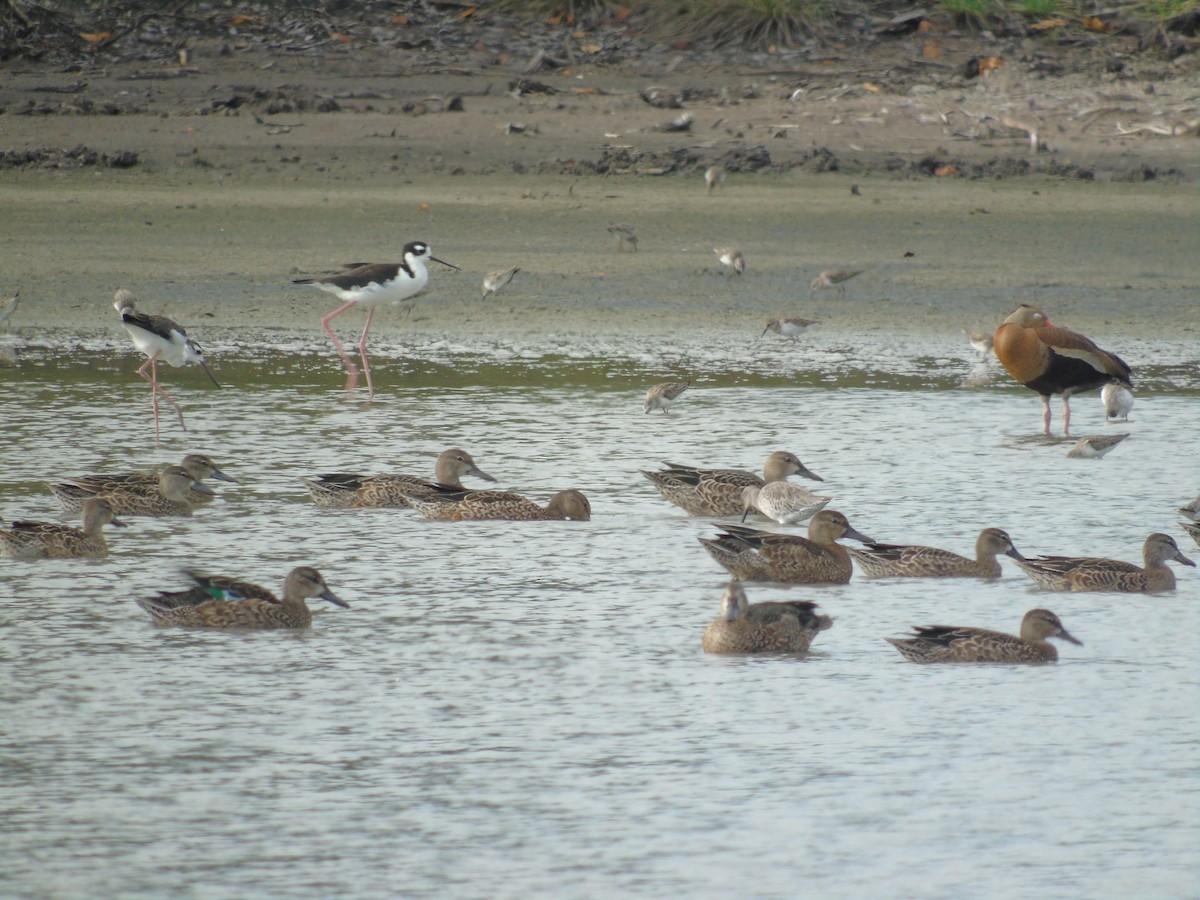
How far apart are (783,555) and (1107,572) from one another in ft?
4.72

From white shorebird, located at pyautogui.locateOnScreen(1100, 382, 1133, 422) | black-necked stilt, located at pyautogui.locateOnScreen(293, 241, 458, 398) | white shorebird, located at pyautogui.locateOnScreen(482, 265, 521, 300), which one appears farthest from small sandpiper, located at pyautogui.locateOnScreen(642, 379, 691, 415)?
white shorebird, located at pyautogui.locateOnScreen(482, 265, 521, 300)

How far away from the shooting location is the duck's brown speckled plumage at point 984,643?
7434mm

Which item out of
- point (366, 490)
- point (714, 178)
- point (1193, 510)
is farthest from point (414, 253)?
point (1193, 510)

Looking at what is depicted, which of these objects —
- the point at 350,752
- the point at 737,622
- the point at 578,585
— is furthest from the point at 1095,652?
the point at 350,752

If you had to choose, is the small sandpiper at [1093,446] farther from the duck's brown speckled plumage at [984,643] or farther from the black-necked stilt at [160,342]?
the black-necked stilt at [160,342]

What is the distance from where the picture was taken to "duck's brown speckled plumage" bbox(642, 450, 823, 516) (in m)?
10.1

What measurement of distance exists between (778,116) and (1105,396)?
9.00m

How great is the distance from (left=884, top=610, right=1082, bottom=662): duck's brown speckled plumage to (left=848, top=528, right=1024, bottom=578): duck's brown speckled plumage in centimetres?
105

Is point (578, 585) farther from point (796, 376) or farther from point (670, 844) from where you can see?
point (796, 376)

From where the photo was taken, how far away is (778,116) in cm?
2091

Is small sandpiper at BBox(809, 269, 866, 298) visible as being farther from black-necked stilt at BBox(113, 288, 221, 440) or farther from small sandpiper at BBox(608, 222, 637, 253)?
black-necked stilt at BBox(113, 288, 221, 440)

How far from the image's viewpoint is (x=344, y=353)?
614 inches

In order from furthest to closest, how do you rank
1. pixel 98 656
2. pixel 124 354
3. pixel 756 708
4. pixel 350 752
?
pixel 124 354 < pixel 98 656 < pixel 756 708 < pixel 350 752

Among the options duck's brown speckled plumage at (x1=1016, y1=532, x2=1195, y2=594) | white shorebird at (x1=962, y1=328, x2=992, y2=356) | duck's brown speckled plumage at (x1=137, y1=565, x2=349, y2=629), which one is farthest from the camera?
white shorebird at (x1=962, y1=328, x2=992, y2=356)
